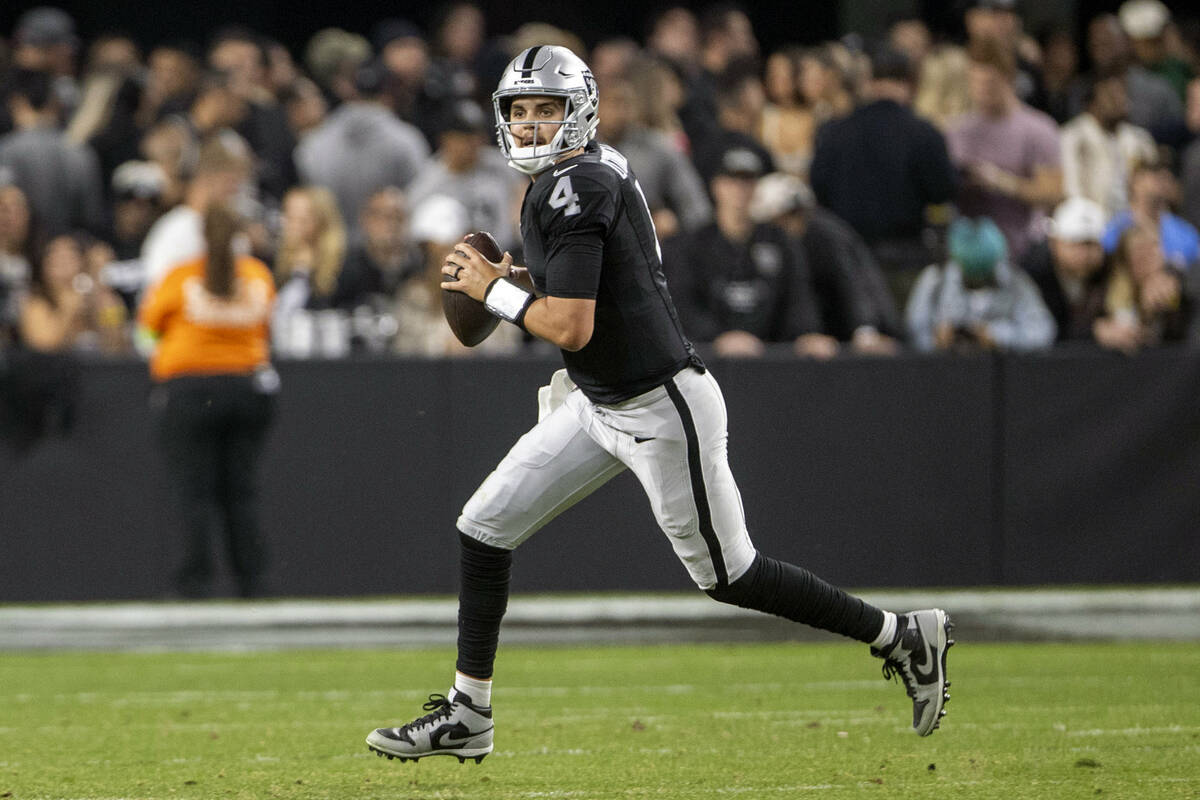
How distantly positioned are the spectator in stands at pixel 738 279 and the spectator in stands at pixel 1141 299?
5.52ft

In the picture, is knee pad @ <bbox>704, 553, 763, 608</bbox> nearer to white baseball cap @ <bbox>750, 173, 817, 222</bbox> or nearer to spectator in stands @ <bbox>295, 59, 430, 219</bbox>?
white baseball cap @ <bbox>750, 173, 817, 222</bbox>

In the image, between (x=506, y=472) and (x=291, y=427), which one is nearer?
(x=506, y=472)

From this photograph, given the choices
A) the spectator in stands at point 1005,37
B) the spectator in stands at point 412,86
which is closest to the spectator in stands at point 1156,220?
the spectator in stands at point 1005,37

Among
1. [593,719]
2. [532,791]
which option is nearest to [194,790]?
[532,791]

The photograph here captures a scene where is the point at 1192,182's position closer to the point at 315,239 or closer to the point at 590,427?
the point at 315,239

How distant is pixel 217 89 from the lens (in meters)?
12.0

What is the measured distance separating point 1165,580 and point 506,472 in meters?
6.31

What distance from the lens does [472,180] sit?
11.2 meters

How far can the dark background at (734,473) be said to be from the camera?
34.2 ft

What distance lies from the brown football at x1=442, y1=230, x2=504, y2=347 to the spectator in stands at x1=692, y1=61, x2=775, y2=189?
6239mm

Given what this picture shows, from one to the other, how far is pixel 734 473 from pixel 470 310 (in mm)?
5156

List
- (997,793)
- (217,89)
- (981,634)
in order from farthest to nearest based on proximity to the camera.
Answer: (217,89)
(981,634)
(997,793)

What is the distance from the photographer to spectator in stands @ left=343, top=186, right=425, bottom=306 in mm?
10859

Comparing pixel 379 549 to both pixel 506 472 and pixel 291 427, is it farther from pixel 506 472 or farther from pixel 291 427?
pixel 506 472
